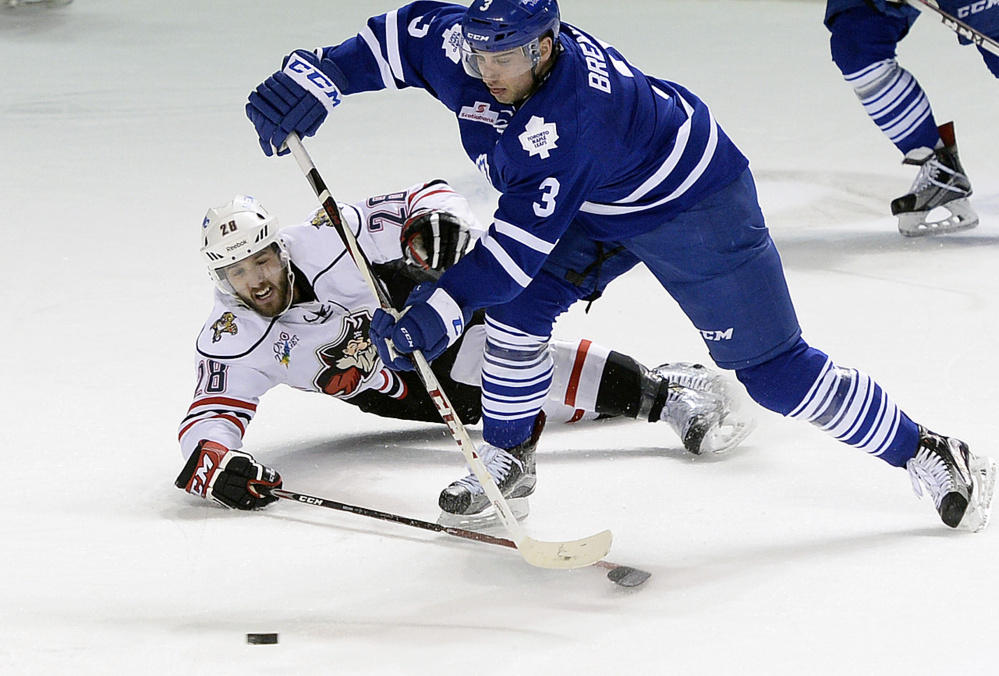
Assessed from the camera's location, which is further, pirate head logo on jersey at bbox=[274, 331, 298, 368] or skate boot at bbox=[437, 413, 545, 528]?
pirate head logo on jersey at bbox=[274, 331, 298, 368]

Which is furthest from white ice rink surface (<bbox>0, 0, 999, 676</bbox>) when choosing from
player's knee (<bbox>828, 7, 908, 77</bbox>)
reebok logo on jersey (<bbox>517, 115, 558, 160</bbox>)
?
reebok logo on jersey (<bbox>517, 115, 558, 160</bbox>)

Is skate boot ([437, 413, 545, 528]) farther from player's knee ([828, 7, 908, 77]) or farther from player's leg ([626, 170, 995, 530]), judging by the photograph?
player's knee ([828, 7, 908, 77])

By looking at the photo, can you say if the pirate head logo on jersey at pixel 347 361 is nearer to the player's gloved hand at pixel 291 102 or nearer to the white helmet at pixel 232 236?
the white helmet at pixel 232 236

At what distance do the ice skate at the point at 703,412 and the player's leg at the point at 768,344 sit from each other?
43cm

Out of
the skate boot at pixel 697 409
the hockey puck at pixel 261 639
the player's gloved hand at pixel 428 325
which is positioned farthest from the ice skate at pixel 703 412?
the hockey puck at pixel 261 639

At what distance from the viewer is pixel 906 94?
4363 millimetres

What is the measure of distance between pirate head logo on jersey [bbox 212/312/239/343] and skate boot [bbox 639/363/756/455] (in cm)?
94

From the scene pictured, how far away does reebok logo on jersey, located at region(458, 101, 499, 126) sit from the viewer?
2301 millimetres

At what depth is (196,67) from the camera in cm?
684

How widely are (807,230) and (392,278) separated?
2072mm

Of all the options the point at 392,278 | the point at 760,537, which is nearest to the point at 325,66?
the point at 392,278

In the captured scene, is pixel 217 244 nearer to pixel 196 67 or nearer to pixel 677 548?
pixel 677 548

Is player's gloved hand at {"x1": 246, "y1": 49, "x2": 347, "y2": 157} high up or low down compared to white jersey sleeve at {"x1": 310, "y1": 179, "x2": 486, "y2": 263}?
up

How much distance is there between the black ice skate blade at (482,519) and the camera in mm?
2504
